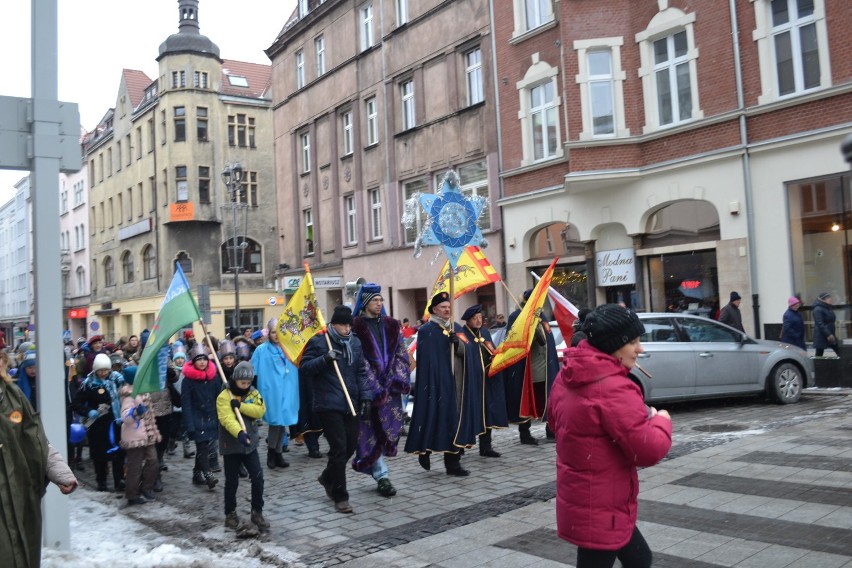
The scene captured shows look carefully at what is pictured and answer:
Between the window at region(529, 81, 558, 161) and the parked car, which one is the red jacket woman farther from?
the window at region(529, 81, 558, 161)

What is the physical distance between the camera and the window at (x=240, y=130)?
47.2 meters

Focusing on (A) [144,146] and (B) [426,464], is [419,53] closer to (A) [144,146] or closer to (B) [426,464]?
(B) [426,464]

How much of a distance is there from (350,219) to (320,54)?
23.0ft

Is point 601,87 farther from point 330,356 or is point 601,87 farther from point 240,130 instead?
point 240,130

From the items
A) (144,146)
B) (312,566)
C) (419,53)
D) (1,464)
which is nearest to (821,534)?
(312,566)

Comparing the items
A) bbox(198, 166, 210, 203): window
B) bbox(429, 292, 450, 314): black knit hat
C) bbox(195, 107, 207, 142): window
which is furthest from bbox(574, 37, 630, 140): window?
bbox(195, 107, 207, 142): window

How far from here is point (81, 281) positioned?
Result: 200 ft

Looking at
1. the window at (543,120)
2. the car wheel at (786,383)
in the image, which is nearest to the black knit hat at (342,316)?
the car wheel at (786,383)

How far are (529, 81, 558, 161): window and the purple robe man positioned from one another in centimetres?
1393

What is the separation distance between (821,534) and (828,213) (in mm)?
12165

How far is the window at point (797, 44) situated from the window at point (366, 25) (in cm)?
1502

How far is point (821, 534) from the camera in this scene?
5.49 meters

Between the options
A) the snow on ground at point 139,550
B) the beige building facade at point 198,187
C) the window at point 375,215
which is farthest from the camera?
the beige building facade at point 198,187

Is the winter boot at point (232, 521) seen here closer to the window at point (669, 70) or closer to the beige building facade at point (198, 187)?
the window at point (669, 70)
